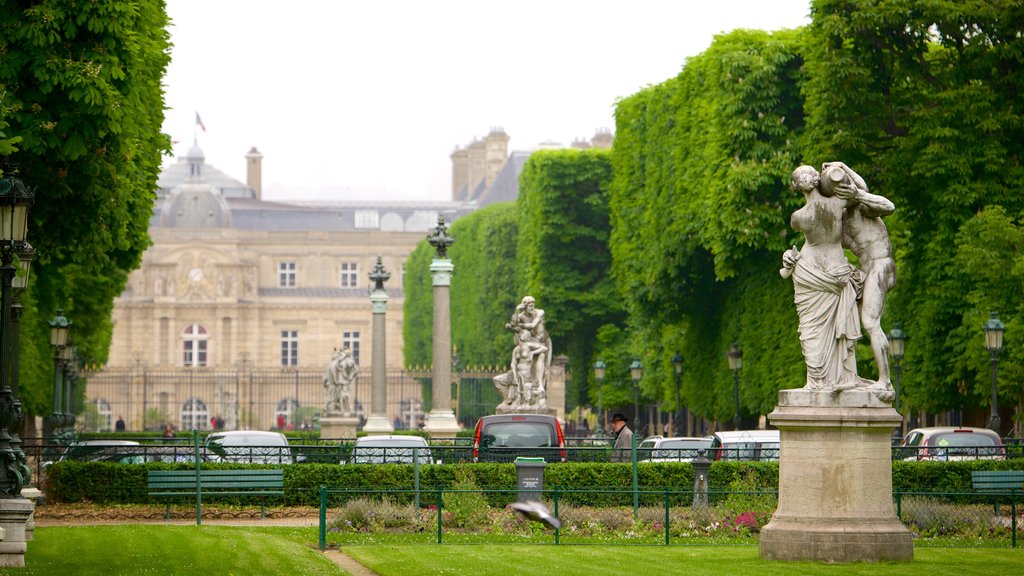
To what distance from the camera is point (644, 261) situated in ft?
147

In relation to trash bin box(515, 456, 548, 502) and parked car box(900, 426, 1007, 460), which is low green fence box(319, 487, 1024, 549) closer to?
trash bin box(515, 456, 548, 502)

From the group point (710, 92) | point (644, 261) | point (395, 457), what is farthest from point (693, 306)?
point (395, 457)

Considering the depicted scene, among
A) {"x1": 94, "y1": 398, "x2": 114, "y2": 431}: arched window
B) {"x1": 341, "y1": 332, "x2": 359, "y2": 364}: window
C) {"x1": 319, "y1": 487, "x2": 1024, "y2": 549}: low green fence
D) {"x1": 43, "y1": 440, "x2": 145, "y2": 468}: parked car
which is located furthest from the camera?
{"x1": 341, "y1": 332, "x2": 359, "y2": 364}: window

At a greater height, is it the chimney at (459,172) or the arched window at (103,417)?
the chimney at (459,172)

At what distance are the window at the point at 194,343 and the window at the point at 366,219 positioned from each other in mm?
21421

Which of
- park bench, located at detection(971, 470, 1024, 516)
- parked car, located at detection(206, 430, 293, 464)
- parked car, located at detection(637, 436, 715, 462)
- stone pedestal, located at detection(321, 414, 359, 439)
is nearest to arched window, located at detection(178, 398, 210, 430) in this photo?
stone pedestal, located at detection(321, 414, 359, 439)

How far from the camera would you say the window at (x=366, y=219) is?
410 ft

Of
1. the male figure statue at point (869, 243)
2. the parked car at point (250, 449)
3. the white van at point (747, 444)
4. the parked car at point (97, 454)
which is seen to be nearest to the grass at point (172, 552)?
the parked car at point (250, 449)

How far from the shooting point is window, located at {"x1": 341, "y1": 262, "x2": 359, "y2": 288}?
114688 millimetres

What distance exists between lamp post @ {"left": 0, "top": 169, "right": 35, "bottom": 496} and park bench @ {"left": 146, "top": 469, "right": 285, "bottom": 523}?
6656mm

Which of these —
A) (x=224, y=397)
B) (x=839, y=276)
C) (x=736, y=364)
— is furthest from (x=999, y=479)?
(x=224, y=397)

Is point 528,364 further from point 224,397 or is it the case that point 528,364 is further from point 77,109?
point 224,397

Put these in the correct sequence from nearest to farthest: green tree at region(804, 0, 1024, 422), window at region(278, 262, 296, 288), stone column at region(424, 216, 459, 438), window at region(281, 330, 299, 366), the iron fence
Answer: green tree at region(804, 0, 1024, 422)
stone column at region(424, 216, 459, 438)
the iron fence
window at region(281, 330, 299, 366)
window at region(278, 262, 296, 288)

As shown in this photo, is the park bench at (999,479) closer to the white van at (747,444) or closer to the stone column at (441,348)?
the white van at (747,444)
